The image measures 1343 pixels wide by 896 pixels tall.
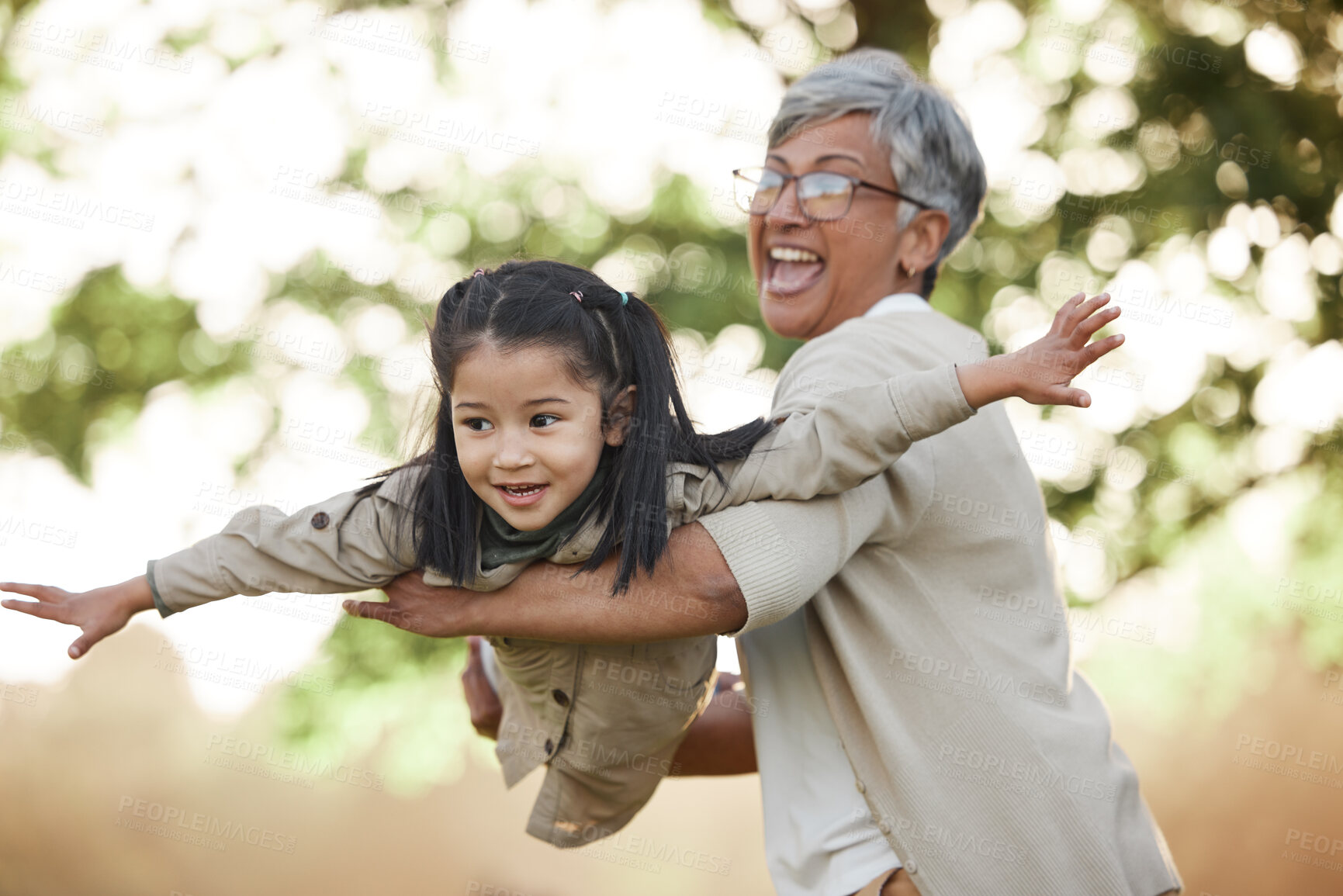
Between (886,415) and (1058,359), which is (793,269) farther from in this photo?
(1058,359)

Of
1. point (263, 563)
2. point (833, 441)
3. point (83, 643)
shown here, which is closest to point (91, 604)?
point (83, 643)

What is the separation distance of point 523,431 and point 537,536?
0.22 metres

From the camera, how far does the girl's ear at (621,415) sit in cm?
214

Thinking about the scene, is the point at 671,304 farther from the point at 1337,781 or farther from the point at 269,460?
the point at 1337,781

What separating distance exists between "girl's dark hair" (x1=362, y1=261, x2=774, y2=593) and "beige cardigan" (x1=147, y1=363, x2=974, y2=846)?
3 cm

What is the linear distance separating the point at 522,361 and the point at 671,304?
3307 mm

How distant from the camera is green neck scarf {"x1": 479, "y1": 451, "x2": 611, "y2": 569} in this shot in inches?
83.2

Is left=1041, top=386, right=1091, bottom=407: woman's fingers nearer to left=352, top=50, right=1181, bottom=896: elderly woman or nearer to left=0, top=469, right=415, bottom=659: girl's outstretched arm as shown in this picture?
left=352, top=50, right=1181, bottom=896: elderly woman

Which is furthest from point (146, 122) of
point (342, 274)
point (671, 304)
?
point (671, 304)

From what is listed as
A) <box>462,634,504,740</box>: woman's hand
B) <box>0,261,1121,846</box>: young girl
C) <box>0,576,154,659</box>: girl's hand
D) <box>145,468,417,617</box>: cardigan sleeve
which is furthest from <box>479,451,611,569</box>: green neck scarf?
<box>462,634,504,740</box>: woman's hand

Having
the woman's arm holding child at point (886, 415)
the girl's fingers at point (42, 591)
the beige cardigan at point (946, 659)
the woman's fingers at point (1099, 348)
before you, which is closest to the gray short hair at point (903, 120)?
the beige cardigan at point (946, 659)

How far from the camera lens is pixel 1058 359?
70.3 inches

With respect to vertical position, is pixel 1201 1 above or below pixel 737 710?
above

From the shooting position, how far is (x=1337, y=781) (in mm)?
6840
